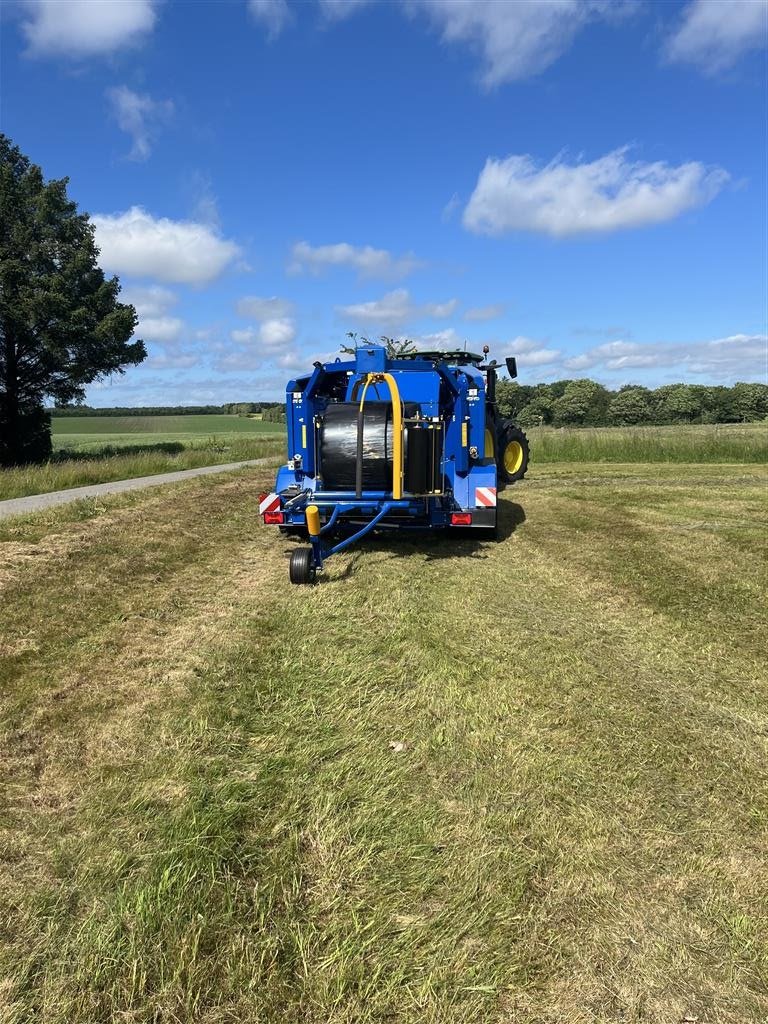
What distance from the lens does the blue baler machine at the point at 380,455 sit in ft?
21.1

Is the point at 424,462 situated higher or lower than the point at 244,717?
higher

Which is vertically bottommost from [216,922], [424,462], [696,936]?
[696,936]

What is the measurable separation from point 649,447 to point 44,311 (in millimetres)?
25364

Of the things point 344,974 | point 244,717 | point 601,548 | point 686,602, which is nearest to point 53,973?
point 344,974

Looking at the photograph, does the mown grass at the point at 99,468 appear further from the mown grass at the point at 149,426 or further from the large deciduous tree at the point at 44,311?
the mown grass at the point at 149,426

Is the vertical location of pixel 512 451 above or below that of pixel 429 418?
below

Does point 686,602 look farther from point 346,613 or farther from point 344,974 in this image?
point 344,974

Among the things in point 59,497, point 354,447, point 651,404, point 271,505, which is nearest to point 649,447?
point 271,505

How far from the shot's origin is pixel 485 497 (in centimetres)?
745

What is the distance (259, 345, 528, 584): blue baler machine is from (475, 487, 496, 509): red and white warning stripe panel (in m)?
0.01

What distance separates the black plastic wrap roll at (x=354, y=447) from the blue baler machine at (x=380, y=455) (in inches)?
0.4

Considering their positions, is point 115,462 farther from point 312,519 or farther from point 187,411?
point 187,411

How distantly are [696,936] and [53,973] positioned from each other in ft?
6.81

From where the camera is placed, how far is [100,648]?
174 inches
